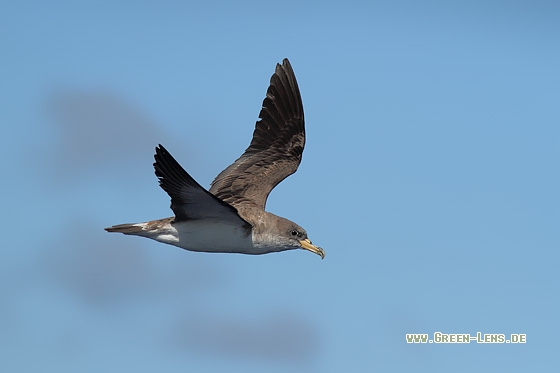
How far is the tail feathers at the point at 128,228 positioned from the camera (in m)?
17.7

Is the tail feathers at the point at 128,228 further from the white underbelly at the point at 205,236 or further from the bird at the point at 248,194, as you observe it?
the white underbelly at the point at 205,236

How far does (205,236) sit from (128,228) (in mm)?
1644

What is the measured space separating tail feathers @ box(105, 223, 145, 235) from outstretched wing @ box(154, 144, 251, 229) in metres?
0.86

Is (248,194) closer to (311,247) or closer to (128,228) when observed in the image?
(311,247)

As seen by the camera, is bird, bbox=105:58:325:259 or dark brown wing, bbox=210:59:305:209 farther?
dark brown wing, bbox=210:59:305:209

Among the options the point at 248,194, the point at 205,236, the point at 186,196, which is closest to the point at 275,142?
the point at 248,194

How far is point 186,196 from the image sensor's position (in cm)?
1644

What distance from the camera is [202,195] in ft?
53.0

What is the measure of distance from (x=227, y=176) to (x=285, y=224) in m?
3.12

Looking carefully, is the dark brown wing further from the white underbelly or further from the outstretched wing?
the outstretched wing

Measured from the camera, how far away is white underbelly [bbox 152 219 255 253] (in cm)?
1739

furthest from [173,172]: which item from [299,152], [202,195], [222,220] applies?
[299,152]

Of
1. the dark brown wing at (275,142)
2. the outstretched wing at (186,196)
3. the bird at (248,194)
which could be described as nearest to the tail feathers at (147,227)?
the bird at (248,194)

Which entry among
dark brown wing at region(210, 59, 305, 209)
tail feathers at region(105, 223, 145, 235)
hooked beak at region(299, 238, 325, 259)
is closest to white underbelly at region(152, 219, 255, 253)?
tail feathers at region(105, 223, 145, 235)
